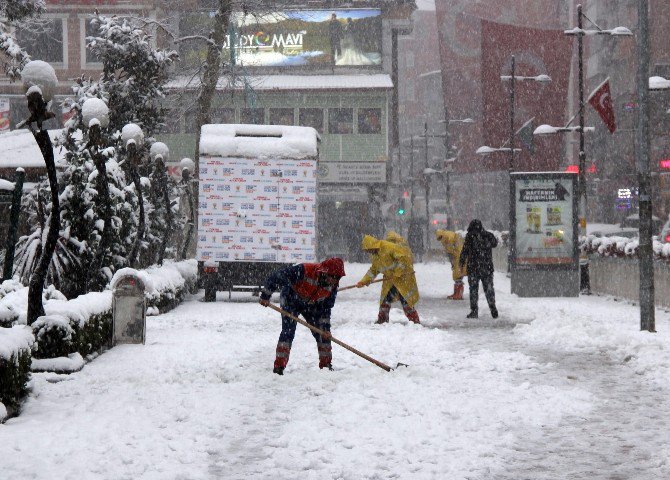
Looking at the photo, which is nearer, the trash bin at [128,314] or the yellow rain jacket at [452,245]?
the trash bin at [128,314]

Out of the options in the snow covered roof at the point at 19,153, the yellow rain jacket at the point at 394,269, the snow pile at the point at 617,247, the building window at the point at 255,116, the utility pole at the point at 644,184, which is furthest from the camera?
the building window at the point at 255,116

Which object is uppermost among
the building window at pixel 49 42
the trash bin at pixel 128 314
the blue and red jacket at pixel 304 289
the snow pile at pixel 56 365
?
the building window at pixel 49 42

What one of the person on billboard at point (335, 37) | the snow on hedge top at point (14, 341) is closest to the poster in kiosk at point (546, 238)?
the snow on hedge top at point (14, 341)

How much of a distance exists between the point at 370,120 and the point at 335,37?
4.92 meters

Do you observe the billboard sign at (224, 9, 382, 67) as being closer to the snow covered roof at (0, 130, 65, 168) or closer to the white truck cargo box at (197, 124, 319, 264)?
the snow covered roof at (0, 130, 65, 168)

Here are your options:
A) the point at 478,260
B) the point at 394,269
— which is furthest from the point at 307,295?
the point at 478,260

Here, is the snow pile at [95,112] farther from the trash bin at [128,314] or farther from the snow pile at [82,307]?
the snow pile at [82,307]

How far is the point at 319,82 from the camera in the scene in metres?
48.7

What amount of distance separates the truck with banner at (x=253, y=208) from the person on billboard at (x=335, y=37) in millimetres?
29385

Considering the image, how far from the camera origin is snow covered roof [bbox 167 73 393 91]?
47341 millimetres

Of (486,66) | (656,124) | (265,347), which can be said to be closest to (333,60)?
(486,66)

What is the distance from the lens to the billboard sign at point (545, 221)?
23391 mm

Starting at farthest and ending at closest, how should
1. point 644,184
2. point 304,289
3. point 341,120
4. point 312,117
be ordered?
1. point 312,117
2. point 341,120
3. point 644,184
4. point 304,289

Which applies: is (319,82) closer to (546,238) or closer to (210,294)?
(546,238)
